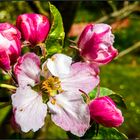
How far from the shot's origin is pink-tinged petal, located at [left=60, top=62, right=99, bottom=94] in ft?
3.87

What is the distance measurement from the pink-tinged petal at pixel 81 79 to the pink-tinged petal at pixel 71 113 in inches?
0.8

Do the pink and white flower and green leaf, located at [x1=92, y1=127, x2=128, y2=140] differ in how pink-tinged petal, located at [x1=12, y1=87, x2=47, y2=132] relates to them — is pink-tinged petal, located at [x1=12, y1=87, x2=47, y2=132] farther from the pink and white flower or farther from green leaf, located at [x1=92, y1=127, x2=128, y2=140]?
green leaf, located at [x1=92, y1=127, x2=128, y2=140]

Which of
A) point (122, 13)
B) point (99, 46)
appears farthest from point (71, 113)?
point (122, 13)

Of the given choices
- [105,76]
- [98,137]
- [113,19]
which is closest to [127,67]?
[105,76]

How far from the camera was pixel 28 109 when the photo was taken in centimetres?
113

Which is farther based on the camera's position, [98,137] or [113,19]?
[113,19]

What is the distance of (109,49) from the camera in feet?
4.03

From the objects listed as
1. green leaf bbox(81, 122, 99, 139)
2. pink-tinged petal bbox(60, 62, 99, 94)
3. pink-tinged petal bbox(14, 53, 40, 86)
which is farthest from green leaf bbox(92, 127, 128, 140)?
pink-tinged petal bbox(14, 53, 40, 86)

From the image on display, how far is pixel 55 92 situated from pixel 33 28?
0.17 meters

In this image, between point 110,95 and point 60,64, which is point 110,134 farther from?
point 60,64

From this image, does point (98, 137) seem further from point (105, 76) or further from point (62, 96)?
point (105, 76)

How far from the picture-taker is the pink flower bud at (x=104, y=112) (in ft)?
3.80

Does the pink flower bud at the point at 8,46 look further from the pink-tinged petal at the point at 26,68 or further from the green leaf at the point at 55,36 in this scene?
the green leaf at the point at 55,36

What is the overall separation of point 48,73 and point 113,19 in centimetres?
172
